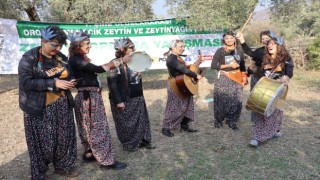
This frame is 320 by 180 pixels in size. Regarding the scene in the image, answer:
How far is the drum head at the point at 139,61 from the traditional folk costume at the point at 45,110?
762 mm

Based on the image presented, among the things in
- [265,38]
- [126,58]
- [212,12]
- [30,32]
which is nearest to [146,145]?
[126,58]

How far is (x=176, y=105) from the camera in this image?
18.5 feet

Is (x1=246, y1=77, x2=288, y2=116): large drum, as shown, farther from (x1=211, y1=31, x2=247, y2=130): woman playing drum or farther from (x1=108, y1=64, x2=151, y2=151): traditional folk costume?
(x1=108, y1=64, x2=151, y2=151): traditional folk costume

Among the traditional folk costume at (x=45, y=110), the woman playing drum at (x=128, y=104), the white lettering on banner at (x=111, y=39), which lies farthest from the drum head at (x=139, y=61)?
the white lettering on banner at (x=111, y=39)

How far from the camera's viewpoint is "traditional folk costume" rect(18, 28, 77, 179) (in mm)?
3514

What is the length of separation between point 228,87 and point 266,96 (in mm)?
1411

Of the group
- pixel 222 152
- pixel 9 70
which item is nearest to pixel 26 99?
pixel 222 152

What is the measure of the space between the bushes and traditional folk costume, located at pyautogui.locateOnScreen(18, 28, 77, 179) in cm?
1157

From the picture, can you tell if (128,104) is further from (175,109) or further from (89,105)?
(175,109)

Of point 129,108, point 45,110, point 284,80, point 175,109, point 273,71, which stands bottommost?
point 175,109

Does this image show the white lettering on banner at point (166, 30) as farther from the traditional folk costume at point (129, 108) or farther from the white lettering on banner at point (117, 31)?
the traditional folk costume at point (129, 108)

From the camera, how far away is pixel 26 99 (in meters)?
3.55

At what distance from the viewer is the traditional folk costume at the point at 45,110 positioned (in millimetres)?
3514

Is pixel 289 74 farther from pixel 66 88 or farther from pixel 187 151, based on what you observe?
pixel 66 88
